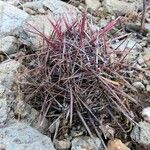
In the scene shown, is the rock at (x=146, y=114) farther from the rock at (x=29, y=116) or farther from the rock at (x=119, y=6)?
the rock at (x=119, y=6)

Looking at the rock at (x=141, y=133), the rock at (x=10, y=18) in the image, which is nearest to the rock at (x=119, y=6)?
the rock at (x=10, y=18)

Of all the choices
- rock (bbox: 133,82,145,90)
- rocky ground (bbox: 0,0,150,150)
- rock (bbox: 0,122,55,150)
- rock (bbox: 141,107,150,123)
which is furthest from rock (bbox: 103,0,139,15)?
rock (bbox: 0,122,55,150)

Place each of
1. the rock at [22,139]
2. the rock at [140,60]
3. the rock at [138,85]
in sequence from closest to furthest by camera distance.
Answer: the rock at [22,139], the rock at [138,85], the rock at [140,60]

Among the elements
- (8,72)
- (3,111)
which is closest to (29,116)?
(3,111)

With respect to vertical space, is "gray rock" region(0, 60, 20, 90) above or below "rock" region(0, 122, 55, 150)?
above

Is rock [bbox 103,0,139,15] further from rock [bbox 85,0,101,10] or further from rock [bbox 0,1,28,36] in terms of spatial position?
rock [bbox 0,1,28,36]

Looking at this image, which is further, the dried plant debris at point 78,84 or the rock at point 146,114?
the rock at point 146,114

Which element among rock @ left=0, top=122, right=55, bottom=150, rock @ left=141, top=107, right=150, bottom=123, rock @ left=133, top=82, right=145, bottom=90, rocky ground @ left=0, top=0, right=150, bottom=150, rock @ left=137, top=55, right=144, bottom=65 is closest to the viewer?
rock @ left=0, top=122, right=55, bottom=150

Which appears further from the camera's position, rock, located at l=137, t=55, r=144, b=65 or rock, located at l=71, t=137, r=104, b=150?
rock, located at l=137, t=55, r=144, b=65
